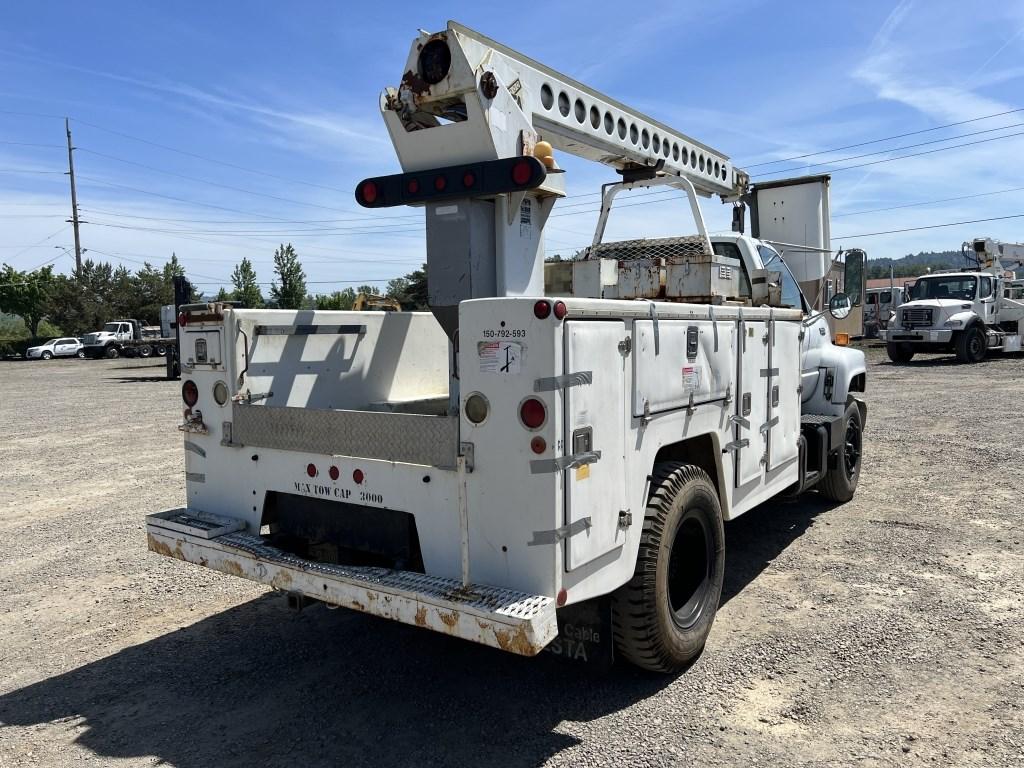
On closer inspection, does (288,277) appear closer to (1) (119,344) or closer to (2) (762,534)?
(1) (119,344)

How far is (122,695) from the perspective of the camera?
383 cm

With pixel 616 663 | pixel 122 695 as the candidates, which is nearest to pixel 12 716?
pixel 122 695

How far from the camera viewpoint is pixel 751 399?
468cm

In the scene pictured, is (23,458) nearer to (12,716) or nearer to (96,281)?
(12,716)

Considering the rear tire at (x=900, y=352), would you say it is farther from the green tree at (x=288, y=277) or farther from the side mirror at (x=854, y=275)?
the green tree at (x=288, y=277)

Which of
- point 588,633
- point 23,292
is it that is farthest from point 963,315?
point 23,292

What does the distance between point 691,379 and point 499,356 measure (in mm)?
1283

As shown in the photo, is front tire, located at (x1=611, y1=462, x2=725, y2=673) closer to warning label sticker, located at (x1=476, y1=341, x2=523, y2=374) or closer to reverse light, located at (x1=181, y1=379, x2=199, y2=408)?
warning label sticker, located at (x1=476, y1=341, x2=523, y2=374)

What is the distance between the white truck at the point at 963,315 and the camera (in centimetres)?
2348

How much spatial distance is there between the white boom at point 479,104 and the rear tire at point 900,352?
22981 millimetres

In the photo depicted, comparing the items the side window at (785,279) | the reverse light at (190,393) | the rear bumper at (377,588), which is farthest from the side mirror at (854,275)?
the reverse light at (190,393)

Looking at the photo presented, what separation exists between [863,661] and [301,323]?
353 cm

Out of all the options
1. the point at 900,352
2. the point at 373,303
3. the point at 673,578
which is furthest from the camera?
the point at 900,352

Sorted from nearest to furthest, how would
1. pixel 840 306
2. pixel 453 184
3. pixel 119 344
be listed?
pixel 453 184, pixel 840 306, pixel 119 344
